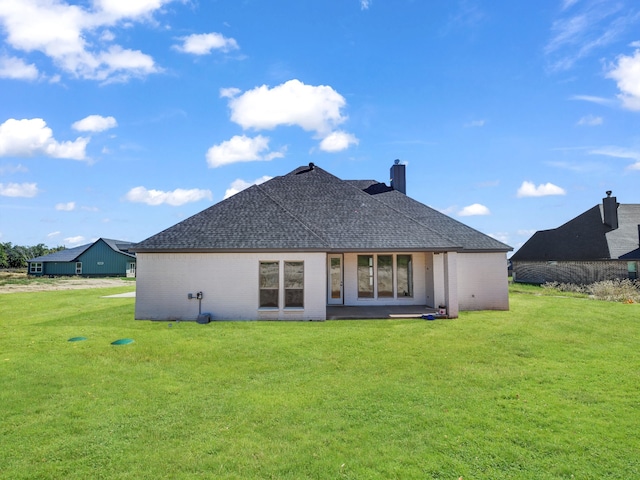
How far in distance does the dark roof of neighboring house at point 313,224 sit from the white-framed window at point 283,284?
0.79 metres

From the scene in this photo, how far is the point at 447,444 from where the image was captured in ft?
15.5

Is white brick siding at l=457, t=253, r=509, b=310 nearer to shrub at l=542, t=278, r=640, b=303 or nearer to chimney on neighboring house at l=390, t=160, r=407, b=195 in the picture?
chimney on neighboring house at l=390, t=160, r=407, b=195

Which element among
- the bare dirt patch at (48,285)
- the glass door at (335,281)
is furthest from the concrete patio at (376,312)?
the bare dirt patch at (48,285)

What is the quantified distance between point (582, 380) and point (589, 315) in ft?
31.1

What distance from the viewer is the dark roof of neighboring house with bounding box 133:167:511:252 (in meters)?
14.2

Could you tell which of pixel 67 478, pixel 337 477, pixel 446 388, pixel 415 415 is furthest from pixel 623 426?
pixel 67 478

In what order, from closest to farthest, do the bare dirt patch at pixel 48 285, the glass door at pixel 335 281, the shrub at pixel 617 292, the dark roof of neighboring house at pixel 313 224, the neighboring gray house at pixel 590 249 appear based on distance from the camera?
the dark roof of neighboring house at pixel 313 224, the glass door at pixel 335 281, the shrub at pixel 617 292, the neighboring gray house at pixel 590 249, the bare dirt patch at pixel 48 285

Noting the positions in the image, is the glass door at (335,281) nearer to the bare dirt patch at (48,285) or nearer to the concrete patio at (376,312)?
the concrete patio at (376,312)

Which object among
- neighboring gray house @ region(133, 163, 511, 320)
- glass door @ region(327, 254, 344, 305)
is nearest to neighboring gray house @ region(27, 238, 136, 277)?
neighboring gray house @ region(133, 163, 511, 320)

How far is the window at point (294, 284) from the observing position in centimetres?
1405

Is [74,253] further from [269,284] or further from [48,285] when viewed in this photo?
[269,284]

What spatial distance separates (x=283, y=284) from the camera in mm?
14016

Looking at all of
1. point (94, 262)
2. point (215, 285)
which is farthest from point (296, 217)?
point (94, 262)

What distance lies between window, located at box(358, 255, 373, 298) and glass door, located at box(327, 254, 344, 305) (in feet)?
2.86
